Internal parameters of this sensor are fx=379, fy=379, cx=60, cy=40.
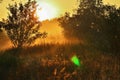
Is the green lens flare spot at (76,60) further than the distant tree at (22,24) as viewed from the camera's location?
No

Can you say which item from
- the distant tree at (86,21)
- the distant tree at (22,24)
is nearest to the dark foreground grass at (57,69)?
the distant tree at (22,24)

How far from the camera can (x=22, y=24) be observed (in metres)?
29.8

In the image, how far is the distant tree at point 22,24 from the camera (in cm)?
2964

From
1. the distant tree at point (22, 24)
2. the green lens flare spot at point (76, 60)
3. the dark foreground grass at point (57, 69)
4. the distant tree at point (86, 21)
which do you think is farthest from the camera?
the distant tree at point (86, 21)

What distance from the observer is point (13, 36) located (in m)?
29.8

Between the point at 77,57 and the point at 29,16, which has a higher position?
the point at 29,16

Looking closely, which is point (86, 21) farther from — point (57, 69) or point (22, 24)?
point (57, 69)

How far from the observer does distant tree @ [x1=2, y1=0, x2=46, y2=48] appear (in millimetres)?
29641

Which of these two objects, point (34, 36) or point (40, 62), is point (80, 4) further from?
point (40, 62)

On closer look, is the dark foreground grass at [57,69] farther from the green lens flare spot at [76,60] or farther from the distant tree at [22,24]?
the distant tree at [22,24]

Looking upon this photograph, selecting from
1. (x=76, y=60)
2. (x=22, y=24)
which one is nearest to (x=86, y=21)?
(x=22, y=24)

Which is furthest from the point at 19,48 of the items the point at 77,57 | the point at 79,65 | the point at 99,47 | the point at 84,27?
the point at 84,27

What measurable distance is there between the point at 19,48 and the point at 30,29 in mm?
1960

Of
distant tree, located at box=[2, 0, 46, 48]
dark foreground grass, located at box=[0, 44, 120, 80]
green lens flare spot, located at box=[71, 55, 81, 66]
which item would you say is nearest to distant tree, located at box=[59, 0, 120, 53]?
distant tree, located at box=[2, 0, 46, 48]
